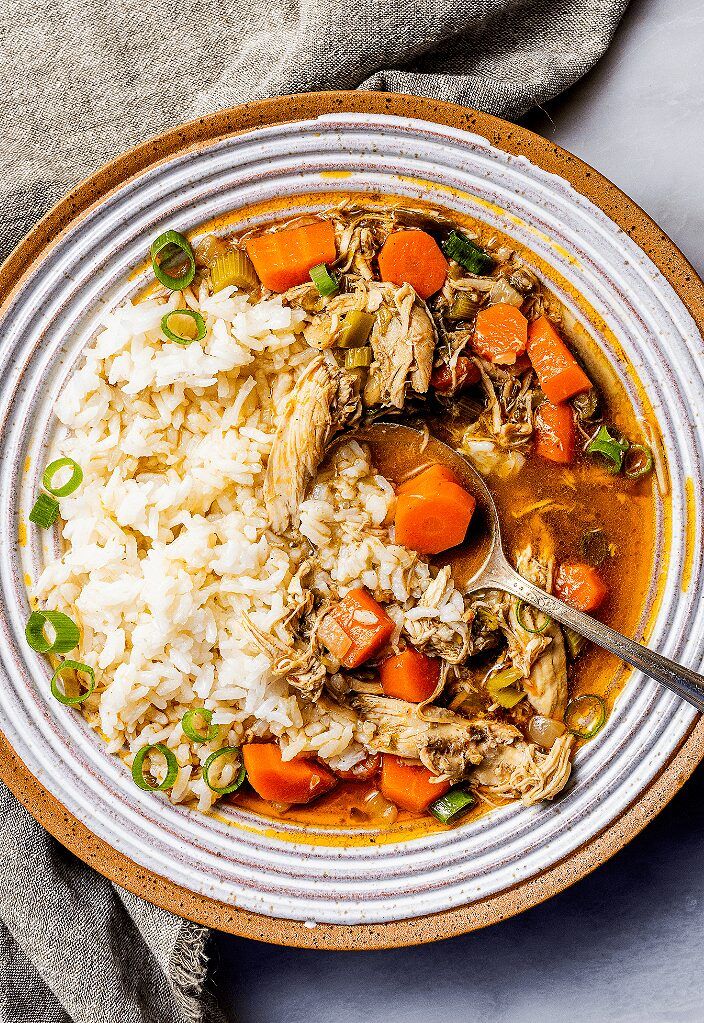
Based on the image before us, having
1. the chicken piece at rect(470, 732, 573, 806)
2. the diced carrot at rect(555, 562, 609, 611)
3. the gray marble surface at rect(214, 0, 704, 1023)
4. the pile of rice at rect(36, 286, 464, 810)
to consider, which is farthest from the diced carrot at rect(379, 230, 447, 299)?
the chicken piece at rect(470, 732, 573, 806)

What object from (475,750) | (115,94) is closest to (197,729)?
(475,750)

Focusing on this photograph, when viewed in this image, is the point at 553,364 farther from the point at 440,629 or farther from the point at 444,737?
the point at 444,737

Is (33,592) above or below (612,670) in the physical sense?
above

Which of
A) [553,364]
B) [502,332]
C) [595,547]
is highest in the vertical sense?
[502,332]

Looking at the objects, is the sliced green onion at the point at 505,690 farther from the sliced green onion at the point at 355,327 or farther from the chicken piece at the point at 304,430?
the sliced green onion at the point at 355,327

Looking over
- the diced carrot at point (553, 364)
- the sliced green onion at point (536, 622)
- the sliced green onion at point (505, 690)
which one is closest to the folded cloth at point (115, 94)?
the diced carrot at point (553, 364)

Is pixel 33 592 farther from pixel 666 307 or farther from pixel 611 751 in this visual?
pixel 666 307

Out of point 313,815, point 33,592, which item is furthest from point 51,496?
point 313,815
